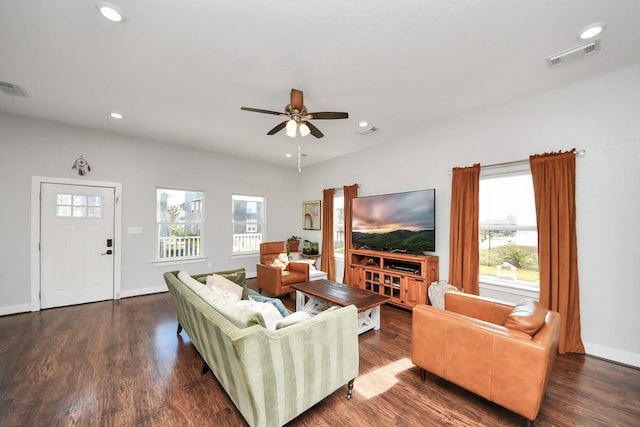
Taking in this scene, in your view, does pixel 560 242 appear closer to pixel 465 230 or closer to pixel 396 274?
pixel 465 230

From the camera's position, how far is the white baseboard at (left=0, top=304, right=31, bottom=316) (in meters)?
3.48

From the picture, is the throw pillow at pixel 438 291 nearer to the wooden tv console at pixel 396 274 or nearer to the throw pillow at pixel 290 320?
the wooden tv console at pixel 396 274

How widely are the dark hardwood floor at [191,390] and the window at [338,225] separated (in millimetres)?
2778

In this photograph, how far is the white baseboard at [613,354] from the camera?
236 centimetres

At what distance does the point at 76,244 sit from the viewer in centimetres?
396

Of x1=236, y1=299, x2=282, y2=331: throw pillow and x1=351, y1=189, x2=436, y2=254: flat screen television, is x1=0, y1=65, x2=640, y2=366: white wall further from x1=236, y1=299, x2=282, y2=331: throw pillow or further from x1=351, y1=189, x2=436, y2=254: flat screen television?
x1=236, y1=299, x2=282, y2=331: throw pillow

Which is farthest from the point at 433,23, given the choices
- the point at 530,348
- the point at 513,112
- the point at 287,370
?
the point at 287,370

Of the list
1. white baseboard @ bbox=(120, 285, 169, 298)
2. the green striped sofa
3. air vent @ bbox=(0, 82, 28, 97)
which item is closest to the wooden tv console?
the green striped sofa

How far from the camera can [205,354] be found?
2.06 metres

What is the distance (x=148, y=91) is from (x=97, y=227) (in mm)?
2738

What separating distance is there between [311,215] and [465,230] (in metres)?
3.70

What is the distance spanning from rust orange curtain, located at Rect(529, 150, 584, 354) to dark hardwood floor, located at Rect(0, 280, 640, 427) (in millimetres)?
432

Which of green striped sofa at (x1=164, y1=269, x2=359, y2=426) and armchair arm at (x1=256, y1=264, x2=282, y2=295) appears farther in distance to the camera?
armchair arm at (x1=256, y1=264, x2=282, y2=295)

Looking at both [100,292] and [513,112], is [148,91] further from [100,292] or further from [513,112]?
[513,112]
